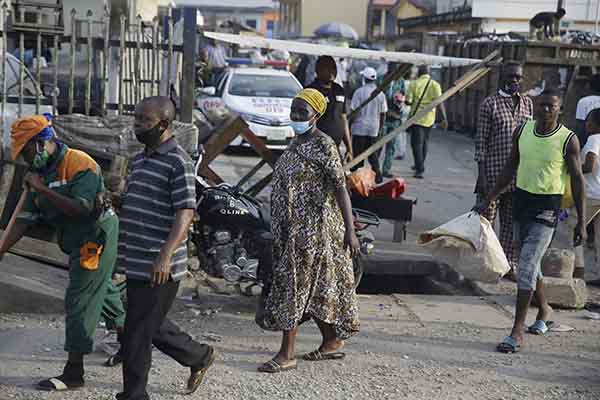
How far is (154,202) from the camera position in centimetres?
468

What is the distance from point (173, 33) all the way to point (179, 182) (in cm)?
387

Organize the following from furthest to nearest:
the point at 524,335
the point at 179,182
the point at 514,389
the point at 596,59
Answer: the point at 596,59 → the point at 524,335 → the point at 514,389 → the point at 179,182

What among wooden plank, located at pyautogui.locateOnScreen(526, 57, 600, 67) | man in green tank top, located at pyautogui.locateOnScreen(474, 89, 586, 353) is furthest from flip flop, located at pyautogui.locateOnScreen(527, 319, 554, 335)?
wooden plank, located at pyautogui.locateOnScreen(526, 57, 600, 67)

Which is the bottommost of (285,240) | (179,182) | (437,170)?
(437,170)

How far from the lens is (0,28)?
26.0 ft

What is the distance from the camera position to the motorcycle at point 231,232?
7.40 meters

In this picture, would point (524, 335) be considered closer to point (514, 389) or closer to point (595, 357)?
point (595, 357)

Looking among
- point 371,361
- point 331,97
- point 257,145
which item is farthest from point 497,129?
point 371,361

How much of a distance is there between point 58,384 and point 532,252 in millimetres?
3221

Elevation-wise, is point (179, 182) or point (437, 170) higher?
point (179, 182)

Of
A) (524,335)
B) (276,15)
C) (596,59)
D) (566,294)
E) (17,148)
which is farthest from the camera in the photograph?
(276,15)

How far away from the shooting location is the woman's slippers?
17.1 feet

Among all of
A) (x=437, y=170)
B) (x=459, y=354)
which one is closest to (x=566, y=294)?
(x=459, y=354)

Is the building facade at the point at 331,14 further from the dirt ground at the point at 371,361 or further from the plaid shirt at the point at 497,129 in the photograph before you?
the dirt ground at the point at 371,361
